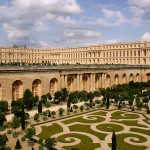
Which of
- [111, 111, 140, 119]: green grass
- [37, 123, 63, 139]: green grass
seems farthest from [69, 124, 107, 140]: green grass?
[111, 111, 140, 119]: green grass

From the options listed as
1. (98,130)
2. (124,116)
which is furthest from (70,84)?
(98,130)

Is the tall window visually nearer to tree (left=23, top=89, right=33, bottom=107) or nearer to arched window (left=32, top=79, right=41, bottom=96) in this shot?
arched window (left=32, top=79, right=41, bottom=96)

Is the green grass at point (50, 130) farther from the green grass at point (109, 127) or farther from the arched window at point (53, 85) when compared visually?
the arched window at point (53, 85)

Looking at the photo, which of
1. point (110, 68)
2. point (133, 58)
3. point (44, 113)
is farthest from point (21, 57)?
point (44, 113)

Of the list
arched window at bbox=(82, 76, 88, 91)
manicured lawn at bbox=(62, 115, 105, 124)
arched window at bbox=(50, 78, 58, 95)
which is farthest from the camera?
arched window at bbox=(82, 76, 88, 91)

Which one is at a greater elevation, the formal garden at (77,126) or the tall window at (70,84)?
the tall window at (70,84)

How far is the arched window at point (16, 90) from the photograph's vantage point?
4974 cm

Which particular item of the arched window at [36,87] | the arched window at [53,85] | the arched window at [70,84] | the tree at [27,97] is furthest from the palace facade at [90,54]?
the tree at [27,97]

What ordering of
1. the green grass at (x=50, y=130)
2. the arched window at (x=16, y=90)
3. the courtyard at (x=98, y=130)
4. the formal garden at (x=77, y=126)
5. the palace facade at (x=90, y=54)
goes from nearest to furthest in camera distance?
the formal garden at (x=77, y=126)
the courtyard at (x=98, y=130)
the green grass at (x=50, y=130)
the arched window at (x=16, y=90)
the palace facade at (x=90, y=54)

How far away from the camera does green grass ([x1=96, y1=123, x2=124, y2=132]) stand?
33812mm

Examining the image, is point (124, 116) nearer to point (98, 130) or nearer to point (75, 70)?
point (98, 130)

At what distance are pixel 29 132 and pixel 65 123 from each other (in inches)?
357

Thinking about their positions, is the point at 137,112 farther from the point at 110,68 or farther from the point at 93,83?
the point at 110,68

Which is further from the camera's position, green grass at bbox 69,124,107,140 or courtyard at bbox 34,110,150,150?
green grass at bbox 69,124,107,140
